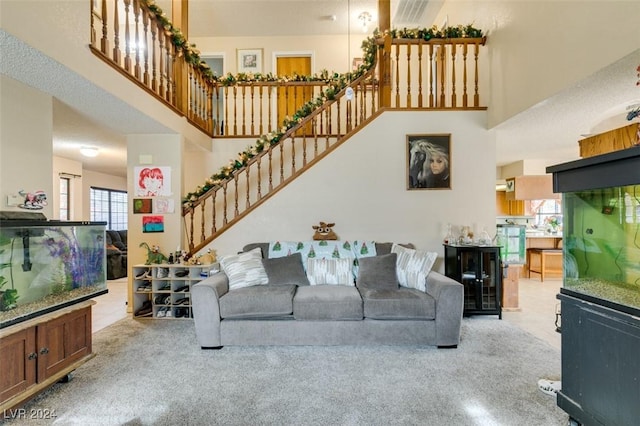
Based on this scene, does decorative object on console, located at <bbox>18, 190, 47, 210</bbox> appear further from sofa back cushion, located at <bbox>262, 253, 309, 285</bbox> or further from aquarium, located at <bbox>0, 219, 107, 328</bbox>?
sofa back cushion, located at <bbox>262, 253, 309, 285</bbox>

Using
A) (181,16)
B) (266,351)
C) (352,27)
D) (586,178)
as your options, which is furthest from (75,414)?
(352,27)

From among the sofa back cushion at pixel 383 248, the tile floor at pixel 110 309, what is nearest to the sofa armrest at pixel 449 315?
the sofa back cushion at pixel 383 248

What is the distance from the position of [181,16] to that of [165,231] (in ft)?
10.2

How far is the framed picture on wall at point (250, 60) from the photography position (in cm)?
684

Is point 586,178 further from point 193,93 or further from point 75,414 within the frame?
point 193,93

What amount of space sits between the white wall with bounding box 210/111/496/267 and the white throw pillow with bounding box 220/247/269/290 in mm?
819

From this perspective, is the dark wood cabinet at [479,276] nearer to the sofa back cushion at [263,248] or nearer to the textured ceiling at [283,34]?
the textured ceiling at [283,34]

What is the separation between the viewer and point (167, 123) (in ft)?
12.7

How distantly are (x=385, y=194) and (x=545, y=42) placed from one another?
227 centimetres

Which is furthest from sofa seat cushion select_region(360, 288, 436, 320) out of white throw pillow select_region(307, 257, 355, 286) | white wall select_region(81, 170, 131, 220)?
white wall select_region(81, 170, 131, 220)

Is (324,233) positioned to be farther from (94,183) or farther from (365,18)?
(94,183)

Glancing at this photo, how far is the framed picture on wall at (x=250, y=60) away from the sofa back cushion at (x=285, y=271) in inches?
192

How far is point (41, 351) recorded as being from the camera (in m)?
2.14

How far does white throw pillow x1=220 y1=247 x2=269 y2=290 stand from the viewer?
3.37 m
